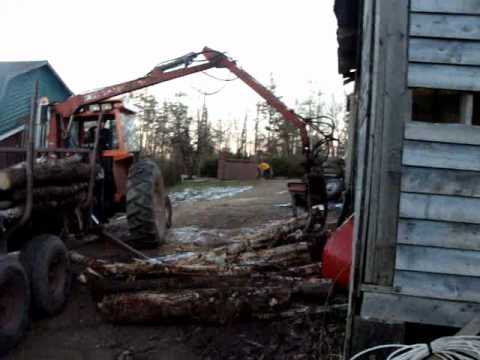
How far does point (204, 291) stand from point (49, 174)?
80.8 inches

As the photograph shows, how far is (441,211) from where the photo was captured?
3.33 meters

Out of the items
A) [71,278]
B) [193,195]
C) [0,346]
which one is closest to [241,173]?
[193,195]

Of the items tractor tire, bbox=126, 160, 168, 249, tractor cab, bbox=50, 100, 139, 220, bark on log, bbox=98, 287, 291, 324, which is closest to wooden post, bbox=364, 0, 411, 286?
bark on log, bbox=98, 287, 291, 324

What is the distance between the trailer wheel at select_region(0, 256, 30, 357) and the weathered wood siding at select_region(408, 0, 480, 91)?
3.52 meters

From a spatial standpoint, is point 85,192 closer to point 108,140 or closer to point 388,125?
point 108,140

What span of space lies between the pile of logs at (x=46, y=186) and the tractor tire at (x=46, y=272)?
1.29 ft

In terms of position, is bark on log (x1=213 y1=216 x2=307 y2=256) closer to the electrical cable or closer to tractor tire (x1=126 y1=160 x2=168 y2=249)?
tractor tire (x1=126 y1=160 x2=168 y2=249)

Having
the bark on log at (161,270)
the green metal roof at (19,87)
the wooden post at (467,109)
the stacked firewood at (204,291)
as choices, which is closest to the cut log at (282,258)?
the stacked firewood at (204,291)

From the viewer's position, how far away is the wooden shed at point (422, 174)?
3295 millimetres

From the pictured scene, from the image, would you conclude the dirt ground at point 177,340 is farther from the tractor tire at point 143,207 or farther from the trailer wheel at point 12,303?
the tractor tire at point 143,207

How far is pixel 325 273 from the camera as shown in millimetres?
4941

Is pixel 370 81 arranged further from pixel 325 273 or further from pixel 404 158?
pixel 325 273

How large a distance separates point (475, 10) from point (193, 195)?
16857mm

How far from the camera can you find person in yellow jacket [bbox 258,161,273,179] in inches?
1232
